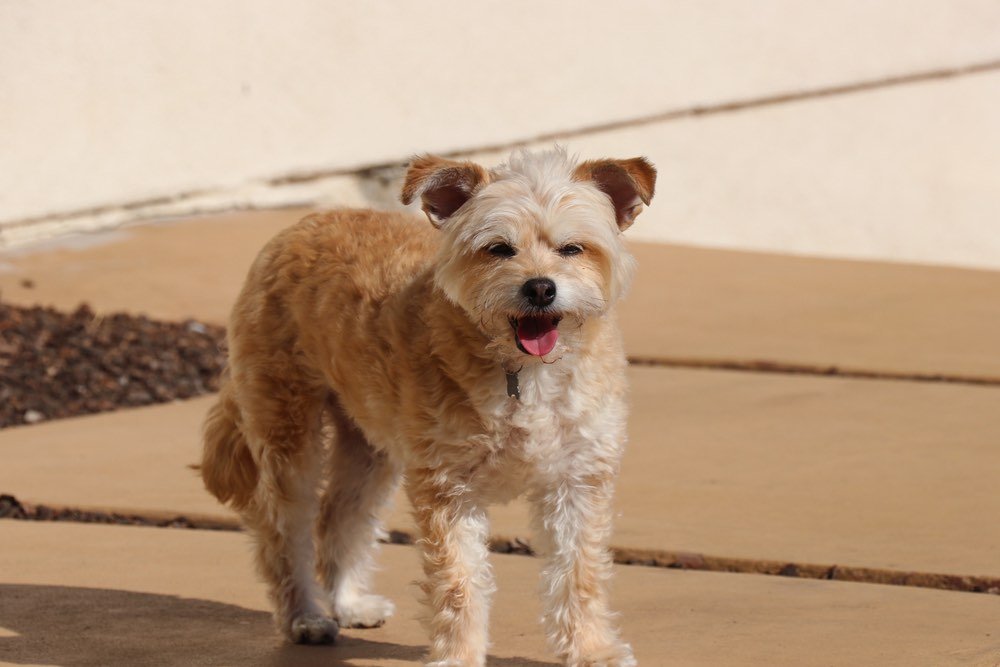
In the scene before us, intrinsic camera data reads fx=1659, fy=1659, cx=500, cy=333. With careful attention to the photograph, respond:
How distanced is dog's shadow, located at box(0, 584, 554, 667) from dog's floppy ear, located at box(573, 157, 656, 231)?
152 centimetres

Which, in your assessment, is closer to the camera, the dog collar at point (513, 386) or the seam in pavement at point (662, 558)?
the dog collar at point (513, 386)

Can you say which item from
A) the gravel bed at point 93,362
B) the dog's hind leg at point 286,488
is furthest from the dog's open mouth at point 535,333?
the gravel bed at point 93,362

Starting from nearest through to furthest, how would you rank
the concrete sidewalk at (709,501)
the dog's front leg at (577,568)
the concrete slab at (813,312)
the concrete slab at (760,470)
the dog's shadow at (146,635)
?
the dog's front leg at (577,568), the dog's shadow at (146,635), the concrete sidewalk at (709,501), the concrete slab at (760,470), the concrete slab at (813,312)

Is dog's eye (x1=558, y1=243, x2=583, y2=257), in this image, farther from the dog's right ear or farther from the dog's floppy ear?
the dog's right ear

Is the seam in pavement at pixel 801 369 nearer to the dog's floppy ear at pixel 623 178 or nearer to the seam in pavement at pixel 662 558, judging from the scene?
the seam in pavement at pixel 662 558

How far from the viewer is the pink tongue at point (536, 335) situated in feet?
16.2

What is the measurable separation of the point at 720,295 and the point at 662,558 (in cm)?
628

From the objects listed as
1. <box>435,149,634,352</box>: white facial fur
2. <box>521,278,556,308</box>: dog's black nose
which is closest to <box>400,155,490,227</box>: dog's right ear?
<box>435,149,634,352</box>: white facial fur

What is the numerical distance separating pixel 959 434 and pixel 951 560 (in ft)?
6.99

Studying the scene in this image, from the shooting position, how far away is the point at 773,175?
15.7 m

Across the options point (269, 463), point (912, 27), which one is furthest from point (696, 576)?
point (912, 27)

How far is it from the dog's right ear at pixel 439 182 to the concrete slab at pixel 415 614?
148cm

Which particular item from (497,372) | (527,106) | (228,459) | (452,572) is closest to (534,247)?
(497,372)

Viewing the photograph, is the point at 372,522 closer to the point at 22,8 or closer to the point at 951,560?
the point at 951,560
